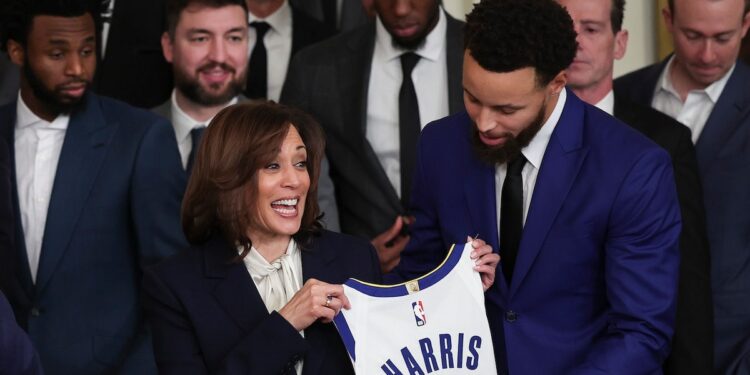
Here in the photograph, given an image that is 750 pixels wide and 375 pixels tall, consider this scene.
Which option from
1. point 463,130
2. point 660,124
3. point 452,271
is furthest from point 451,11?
point 452,271

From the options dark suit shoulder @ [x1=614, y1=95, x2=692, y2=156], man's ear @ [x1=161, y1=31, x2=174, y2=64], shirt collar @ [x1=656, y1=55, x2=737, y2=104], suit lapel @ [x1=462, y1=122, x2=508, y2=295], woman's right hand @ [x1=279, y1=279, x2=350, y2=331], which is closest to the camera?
woman's right hand @ [x1=279, y1=279, x2=350, y2=331]

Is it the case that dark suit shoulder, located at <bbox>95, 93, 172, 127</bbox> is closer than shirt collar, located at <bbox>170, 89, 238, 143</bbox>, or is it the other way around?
dark suit shoulder, located at <bbox>95, 93, 172, 127</bbox>

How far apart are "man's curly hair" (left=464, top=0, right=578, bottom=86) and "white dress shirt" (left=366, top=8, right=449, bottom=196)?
1.27 metres

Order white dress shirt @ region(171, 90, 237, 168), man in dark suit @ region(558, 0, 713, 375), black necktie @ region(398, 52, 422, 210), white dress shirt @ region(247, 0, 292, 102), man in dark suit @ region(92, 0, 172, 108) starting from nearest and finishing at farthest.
A: man in dark suit @ region(558, 0, 713, 375)
black necktie @ region(398, 52, 422, 210)
white dress shirt @ region(171, 90, 237, 168)
man in dark suit @ region(92, 0, 172, 108)
white dress shirt @ region(247, 0, 292, 102)

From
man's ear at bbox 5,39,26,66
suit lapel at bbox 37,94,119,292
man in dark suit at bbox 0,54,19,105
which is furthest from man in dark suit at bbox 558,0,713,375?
man in dark suit at bbox 0,54,19,105

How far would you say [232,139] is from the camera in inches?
130

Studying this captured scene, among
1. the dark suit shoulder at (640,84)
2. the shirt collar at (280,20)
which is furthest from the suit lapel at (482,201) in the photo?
the shirt collar at (280,20)

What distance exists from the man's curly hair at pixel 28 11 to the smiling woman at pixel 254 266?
1.13 metres

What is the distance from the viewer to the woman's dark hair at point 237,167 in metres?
3.31

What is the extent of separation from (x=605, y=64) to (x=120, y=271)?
1.61 meters

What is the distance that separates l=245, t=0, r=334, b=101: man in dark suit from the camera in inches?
197

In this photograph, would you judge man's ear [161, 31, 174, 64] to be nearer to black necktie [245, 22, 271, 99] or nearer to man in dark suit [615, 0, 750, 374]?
black necktie [245, 22, 271, 99]

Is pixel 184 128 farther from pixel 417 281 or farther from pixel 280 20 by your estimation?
pixel 417 281

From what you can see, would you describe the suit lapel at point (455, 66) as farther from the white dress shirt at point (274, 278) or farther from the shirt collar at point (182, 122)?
the white dress shirt at point (274, 278)
